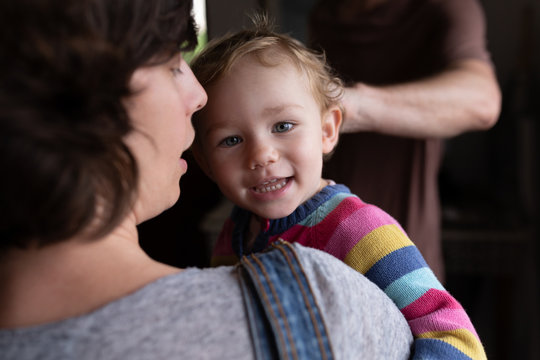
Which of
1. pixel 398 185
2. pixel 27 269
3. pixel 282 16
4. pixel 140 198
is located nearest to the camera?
pixel 27 269

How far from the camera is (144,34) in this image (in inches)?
21.3

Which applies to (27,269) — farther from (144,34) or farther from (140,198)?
(144,34)

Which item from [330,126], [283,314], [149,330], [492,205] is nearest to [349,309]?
[283,314]

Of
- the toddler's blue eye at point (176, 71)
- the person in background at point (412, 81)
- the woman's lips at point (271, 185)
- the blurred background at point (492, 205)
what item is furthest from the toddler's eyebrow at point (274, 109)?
the blurred background at point (492, 205)

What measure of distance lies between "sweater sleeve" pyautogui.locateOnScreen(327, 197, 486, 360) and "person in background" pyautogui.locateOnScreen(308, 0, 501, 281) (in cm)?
48

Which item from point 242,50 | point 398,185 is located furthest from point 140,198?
point 398,185

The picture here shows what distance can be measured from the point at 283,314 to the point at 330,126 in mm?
573

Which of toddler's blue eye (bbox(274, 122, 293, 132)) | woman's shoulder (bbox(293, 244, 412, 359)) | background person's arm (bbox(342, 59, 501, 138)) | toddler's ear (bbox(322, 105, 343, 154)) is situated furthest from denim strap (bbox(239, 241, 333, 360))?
background person's arm (bbox(342, 59, 501, 138))

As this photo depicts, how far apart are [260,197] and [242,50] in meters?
0.26

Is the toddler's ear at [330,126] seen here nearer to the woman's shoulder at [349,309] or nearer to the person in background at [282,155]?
the person in background at [282,155]

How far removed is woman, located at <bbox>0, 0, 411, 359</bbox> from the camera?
466 millimetres

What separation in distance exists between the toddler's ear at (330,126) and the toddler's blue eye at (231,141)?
191 millimetres

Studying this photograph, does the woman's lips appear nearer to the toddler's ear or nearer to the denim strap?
Answer: the toddler's ear

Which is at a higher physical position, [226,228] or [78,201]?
[78,201]
